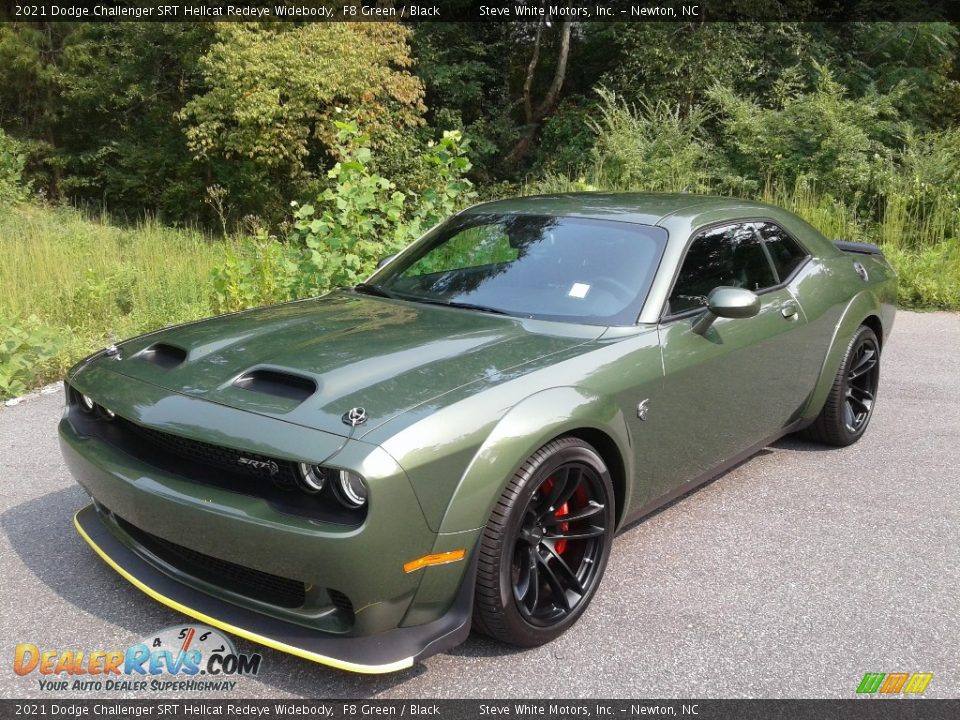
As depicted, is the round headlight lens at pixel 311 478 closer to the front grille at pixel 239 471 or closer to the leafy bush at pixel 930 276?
the front grille at pixel 239 471

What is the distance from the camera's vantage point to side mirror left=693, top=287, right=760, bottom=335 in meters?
3.31

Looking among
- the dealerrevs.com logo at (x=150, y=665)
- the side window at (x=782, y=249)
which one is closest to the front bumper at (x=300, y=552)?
the dealerrevs.com logo at (x=150, y=665)

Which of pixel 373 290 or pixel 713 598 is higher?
pixel 373 290

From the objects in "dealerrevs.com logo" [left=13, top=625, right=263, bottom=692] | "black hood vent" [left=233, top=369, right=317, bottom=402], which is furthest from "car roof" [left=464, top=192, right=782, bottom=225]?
"dealerrevs.com logo" [left=13, top=625, right=263, bottom=692]

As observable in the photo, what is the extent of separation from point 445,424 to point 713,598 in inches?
54.2

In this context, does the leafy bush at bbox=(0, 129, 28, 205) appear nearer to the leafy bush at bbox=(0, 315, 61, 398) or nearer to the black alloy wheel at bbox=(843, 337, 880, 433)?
the leafy bush at bbox=(0, 315, 61, 398)

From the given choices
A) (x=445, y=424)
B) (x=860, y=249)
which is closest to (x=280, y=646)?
(x=445, y=424)

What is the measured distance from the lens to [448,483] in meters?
2.41

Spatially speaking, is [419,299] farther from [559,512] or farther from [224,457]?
[224,457]

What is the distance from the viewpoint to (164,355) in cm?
309

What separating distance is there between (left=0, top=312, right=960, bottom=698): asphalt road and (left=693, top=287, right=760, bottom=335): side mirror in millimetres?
984

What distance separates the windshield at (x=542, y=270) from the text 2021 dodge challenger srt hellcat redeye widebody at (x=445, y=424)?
0.5 inches

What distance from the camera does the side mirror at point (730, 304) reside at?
3.31 m

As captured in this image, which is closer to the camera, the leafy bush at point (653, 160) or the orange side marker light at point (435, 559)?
the orange side marker light at point (435, 559)
